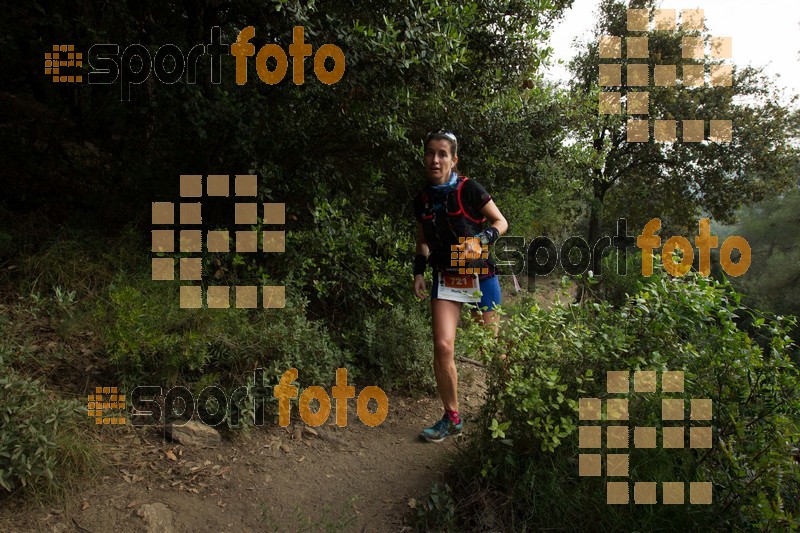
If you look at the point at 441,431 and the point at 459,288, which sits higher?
the point at 459,288

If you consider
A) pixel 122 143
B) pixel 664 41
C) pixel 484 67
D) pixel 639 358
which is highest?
pixel 664 41

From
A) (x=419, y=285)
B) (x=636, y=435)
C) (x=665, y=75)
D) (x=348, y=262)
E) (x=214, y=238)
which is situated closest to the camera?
(x=636, y=435)

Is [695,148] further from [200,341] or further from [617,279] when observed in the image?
[200,341]

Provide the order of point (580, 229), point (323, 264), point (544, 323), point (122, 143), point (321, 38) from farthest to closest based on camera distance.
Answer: point (580, 229) → point (122, 143) → point (323, 264) → point (321, 38) → point (544, 323)

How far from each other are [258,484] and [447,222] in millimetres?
2317

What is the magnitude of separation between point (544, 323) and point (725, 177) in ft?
46.4

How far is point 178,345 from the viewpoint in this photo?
13.2ft

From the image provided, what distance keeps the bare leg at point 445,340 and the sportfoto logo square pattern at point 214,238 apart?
1711 mm

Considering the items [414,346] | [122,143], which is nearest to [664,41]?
[414,346]

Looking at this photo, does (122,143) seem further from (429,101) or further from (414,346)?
(414,346)

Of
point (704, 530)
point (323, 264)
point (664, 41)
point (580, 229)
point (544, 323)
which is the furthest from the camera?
point (580, 229)

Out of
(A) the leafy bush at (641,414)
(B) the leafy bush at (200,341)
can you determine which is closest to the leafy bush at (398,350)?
(B) the leafy bush at (200,341)

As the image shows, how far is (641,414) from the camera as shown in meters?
3.11

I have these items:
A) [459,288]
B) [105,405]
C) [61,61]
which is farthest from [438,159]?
[61,61]
